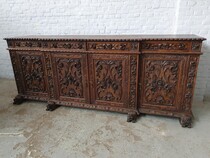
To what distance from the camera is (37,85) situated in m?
2.48

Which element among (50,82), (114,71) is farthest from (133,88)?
(50,82)

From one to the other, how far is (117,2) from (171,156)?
2116mm

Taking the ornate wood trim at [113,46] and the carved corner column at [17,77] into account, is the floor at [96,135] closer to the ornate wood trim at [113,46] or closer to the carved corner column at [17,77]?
the carved corner column at [17,77]

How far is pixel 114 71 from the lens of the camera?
2.07 metres

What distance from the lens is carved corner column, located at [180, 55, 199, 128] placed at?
1.81 meters

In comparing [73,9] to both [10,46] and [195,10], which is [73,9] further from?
[195,10]

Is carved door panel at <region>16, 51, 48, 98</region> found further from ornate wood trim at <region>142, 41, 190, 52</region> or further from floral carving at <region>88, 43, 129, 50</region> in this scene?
ornate wood trim at <region>142, 41, 190, 52</region>

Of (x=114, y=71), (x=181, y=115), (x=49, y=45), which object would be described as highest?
(x=49, y=45)

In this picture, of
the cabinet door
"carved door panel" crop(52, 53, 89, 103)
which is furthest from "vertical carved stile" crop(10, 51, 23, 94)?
the cabinet door

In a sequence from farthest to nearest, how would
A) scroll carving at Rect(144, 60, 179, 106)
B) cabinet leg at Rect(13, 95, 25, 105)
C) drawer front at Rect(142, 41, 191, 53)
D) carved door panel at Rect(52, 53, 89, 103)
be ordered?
1. cabinet leg at Rect(13, 95, 25, 105)
2. carved door panel at Rect(52, 53, 89, 103)
3. scroll carving at Rect(144, 60, 179, 106)
4. drawer front at Rect(142, 41, 191, 53)

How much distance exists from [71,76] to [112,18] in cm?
110

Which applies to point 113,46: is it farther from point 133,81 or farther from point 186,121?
point 186,121

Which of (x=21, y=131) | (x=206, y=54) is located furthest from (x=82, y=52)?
(x=206, y=54)

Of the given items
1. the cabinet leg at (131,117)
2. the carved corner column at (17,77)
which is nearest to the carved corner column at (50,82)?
the carved corner column at (17,77)
